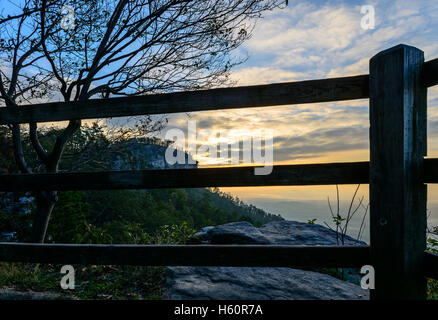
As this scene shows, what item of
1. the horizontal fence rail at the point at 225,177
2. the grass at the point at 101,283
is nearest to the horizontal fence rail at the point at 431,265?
the horizontal fence rail at the point at 225,177

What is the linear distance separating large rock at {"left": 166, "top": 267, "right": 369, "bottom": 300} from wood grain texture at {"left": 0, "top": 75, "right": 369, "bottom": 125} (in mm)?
1622

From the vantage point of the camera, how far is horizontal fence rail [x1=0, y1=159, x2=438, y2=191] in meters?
2.35

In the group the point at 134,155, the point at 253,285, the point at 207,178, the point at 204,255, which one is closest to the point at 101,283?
the point at 253,285

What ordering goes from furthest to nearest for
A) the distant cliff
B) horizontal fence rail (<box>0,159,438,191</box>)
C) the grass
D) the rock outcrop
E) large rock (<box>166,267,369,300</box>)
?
the distant cliff < the rock outcrop < the grass < large rock (<box>166,267,369,300</box>) < horizontal fence rail (<box>0,159,438,191</box>)

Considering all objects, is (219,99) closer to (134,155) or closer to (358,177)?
(358,177)

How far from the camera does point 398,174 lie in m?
2.17

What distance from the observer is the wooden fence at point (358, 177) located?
219cm

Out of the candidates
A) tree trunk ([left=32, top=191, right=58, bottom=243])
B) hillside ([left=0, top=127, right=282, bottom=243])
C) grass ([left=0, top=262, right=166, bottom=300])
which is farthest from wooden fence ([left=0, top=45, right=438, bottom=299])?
tree trunk ([left=32, top=191, right=58, bottom=243])

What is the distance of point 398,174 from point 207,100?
1427 millimetres

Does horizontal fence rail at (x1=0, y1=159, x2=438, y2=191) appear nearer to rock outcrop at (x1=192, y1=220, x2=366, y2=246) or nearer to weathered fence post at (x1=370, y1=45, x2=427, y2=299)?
weathered fence post at (x1=370, y1=45, x2=427, y2=299)

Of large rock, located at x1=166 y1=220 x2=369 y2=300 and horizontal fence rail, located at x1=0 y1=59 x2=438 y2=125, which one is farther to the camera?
large rock, located at x1=166 y1=220 x2=369 y2=300

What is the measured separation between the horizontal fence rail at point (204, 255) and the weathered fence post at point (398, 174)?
19 centimetres

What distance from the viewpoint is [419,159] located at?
7.29 feet
